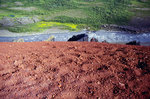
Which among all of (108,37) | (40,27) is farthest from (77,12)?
(108,37)

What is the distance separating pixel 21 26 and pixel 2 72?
24.3ft

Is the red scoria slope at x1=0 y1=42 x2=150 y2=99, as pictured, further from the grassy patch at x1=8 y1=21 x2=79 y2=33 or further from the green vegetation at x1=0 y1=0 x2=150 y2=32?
the green vegetation at x1=0 y1=0 x2=150 y2=32

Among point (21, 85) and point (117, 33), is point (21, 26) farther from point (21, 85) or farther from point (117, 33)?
point (21, 85)

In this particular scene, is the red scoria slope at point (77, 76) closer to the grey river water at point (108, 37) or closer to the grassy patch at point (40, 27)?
the grey river water at point (108, 37)

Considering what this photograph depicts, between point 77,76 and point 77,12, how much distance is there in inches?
334

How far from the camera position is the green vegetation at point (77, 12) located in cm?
927

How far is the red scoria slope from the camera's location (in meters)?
2.03

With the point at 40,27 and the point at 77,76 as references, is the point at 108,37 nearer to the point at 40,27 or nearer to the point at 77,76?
the point at 40,27

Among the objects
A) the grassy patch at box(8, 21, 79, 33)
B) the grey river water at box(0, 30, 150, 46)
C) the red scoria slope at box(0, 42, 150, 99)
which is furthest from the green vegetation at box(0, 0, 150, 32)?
the red scoria slope at box(0, 42, 150, 99)

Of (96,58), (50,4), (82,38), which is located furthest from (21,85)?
(50,4)

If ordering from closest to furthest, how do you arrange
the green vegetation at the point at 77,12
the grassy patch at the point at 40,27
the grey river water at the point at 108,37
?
the grey river water at the point at 108,37 < the grassy patch at the point at 40,27 < the green vegetation at the point at 77,12

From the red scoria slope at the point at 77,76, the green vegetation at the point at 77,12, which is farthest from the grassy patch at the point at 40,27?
the red scoria slope at the point at 77,76

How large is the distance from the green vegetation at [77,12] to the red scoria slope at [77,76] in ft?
20.3

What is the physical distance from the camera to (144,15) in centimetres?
891
